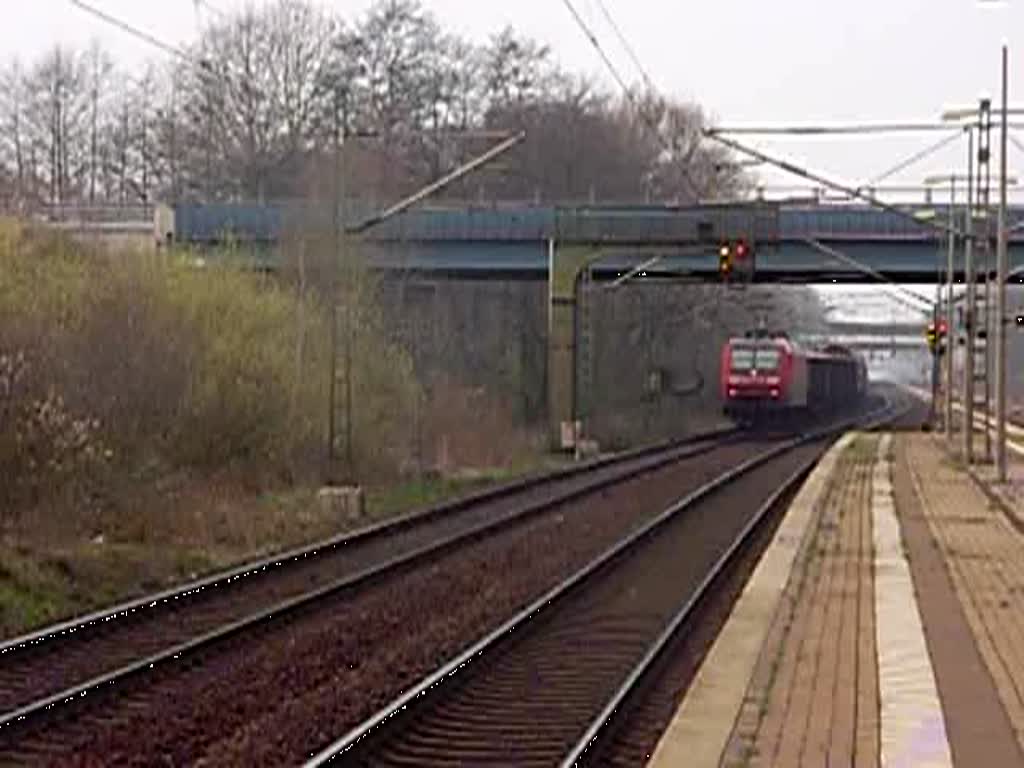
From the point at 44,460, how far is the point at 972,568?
1150 centimetres

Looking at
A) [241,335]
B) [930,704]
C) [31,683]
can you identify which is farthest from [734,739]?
[241,335]

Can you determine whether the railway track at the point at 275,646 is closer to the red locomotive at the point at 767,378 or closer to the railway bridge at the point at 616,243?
the railway bridge at the point at 616,243

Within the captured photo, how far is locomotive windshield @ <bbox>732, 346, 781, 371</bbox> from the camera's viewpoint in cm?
7256

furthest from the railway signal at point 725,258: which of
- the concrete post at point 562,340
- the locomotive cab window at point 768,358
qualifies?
the locomotive cab window at point 768,358

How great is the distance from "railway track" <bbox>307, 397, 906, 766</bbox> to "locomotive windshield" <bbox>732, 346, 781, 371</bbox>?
4539 cm

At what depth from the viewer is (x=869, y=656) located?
15.7m

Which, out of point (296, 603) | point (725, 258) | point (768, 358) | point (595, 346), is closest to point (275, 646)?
point (296, 603)

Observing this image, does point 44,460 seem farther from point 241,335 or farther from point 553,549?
point 241,335

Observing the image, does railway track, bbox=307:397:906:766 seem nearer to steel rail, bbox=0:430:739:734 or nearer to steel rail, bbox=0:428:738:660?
steel rail, bbox=0:430:739:734

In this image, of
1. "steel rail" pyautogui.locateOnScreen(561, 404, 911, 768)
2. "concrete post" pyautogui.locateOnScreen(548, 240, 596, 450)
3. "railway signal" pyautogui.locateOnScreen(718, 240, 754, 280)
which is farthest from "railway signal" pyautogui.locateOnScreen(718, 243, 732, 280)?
"steel rail" pyautogui.locateOnScreen(561, 404, 911, 768)

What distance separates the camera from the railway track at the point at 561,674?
11.8m

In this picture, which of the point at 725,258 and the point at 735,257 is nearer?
the point at 725,258

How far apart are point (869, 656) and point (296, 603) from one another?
5.72 meters

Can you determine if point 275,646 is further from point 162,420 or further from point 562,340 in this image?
point 562,340
